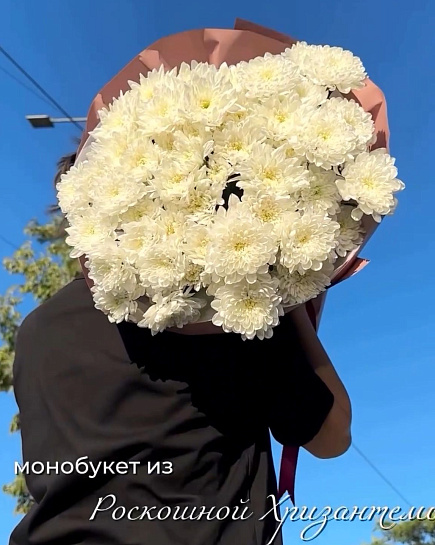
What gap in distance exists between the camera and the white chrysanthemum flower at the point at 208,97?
1518mm

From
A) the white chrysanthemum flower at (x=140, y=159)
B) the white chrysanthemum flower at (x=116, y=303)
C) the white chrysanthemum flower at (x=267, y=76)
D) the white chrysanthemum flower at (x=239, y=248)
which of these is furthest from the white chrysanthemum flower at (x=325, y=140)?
the white chrysanthemum flower at (x=116, y=303)

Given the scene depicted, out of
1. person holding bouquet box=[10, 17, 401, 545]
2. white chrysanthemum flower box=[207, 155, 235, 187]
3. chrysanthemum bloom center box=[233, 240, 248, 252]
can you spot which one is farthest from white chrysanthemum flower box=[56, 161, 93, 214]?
chrysanthemum bloom center box=[233, 240, 248, 252]

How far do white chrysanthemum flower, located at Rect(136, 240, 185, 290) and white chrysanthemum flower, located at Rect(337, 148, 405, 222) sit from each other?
42 cm

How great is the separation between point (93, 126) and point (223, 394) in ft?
2.62

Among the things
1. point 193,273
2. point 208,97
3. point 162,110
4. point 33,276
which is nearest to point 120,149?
point 162,110

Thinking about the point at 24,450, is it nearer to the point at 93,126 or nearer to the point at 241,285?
the point at 241,285

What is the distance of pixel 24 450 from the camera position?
171 centimetres

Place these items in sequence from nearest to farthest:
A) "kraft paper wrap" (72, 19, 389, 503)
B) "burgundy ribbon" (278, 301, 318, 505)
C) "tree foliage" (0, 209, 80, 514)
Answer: "kraft paper wrap" (72, 19, 389, 503)
"burgundy ribbon" (278, 301, 318, 505)
"tree foliage" (0, 209, 80, 514)

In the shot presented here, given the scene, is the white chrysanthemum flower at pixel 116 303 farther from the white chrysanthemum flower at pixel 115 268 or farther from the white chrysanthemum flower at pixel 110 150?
the white chrysanthemum flower at pixel 110 150

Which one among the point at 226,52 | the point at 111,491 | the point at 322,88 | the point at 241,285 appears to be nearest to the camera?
the point at 241,285

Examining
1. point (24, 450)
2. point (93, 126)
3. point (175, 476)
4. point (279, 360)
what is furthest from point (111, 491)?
point (93, 126)

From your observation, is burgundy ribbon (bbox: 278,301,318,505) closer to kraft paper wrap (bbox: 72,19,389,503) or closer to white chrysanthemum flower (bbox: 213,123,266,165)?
kraft paper wrap (bbox: 72,19,389,503)

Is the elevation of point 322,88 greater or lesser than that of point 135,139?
lesser

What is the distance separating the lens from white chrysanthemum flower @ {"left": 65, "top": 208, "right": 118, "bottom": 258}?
1547 mm
